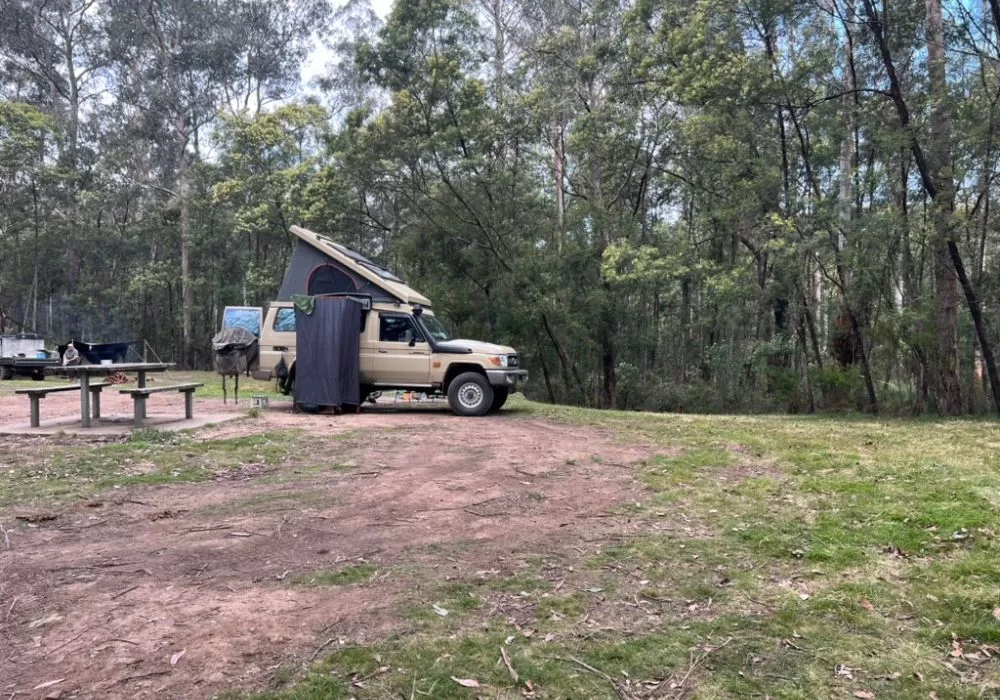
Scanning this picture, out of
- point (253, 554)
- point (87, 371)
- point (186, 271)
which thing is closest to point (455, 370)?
point (87, 371)

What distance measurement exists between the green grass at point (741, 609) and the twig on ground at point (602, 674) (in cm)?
1

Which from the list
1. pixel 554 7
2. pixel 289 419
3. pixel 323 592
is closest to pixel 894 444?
pixel 323 592

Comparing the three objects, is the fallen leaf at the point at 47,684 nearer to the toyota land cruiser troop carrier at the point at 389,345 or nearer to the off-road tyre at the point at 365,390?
the toyota land cruiser troop carrier at the point at 389,345

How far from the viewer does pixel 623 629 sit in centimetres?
283

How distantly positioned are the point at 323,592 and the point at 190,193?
30.4 m

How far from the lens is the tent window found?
1147cm

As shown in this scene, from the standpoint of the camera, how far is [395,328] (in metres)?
11.1

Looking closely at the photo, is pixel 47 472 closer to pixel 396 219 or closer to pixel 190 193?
pixel 396 219

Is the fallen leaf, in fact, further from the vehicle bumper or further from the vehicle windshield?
the vehicle windshield

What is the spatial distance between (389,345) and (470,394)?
62.7 inches

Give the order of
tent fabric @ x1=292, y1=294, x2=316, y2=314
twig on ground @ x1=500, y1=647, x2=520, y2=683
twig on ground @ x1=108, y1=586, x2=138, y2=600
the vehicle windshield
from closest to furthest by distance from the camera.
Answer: twig on ground @ x1=500, y1=647, x2=520, y2=683, twig on ground @ x1=108, y1=586, x2=138, y2=600, tent fabric @ x1=292, y1=294, x2=316, y2=314, the vehicle windshield

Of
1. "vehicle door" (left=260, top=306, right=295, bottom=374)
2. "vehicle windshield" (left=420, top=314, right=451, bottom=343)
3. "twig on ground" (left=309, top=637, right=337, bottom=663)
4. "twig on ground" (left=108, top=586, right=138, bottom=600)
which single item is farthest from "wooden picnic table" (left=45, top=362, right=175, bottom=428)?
"twig on ground" (left=309, top=637, right=337, bottom=663)

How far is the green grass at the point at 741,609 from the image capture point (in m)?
2.41

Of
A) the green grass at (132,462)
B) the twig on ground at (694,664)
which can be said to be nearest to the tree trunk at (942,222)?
the twig on ground at (694,664)
